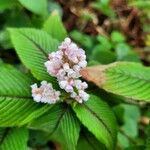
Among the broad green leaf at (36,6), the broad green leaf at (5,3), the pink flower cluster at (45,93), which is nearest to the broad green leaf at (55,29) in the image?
the broad green leaf at (36,6)

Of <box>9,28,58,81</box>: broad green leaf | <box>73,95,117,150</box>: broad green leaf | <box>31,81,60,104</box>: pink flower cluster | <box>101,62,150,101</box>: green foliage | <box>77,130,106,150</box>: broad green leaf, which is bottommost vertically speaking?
<box>77,130,106,150</box>: broad green leaf

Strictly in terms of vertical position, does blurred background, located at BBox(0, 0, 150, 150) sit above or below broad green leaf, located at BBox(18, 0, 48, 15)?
below

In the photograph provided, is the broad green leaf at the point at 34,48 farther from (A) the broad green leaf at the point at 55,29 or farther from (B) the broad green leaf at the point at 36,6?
(B) the broad green leaf at the point at 36,6

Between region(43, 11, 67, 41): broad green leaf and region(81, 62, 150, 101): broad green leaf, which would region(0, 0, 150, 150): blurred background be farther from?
region(81, 62, 150, 101): broad green leaf

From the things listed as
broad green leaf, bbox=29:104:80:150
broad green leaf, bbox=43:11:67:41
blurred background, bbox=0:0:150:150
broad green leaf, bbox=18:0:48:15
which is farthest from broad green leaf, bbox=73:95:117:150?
broad green leaf, bbox=18:0:48:15

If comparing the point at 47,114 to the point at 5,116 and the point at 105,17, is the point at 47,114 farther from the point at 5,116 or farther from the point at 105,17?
the point at 105,17

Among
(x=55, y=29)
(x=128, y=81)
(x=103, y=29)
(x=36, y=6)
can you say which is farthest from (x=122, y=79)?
(x=103, y=29)

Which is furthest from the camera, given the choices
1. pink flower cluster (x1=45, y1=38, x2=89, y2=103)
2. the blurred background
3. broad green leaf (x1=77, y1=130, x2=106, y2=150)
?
the blurred background
